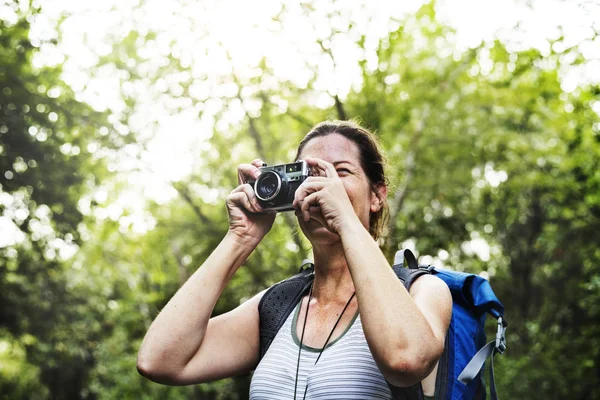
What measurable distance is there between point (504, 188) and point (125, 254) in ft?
26.4

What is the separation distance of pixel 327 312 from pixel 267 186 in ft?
1.44

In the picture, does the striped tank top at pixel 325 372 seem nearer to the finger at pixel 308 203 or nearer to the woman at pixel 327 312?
the woman at pixel 327 312

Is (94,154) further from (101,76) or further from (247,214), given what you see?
(247,214)

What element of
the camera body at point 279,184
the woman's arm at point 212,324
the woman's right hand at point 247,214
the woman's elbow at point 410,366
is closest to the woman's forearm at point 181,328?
the woman's arm at point 212,324

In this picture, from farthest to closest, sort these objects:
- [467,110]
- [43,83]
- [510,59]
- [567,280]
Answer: [467,110], [567,280], [510,59], [43,83]

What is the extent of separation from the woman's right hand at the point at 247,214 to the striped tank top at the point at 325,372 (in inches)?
14.3

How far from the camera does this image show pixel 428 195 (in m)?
9.68

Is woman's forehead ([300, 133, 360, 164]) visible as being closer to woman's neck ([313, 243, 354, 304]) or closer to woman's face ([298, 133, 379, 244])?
woman's face ([298, 133, 379, 244])

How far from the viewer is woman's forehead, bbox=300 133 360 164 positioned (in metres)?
2.06

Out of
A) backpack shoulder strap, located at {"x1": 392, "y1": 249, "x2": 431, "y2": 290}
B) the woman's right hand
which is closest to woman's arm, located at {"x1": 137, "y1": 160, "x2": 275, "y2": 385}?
the woman's right hand

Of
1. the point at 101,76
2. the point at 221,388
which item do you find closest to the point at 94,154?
the point at 101,76

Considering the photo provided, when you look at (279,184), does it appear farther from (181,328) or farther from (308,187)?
(181,328)

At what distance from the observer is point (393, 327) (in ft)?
4.80

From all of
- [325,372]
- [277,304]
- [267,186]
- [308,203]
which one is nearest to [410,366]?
[325,372]
